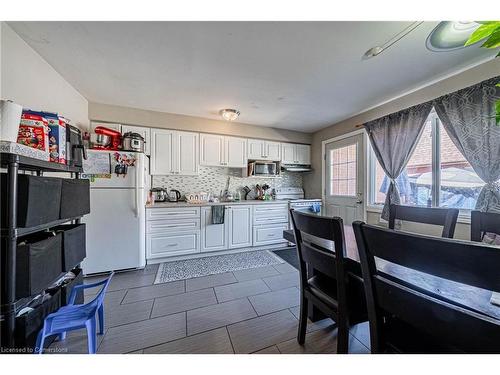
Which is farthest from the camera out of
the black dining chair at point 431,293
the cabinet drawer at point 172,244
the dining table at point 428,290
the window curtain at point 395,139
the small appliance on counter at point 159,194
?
the small appliance on counter at point 159,194

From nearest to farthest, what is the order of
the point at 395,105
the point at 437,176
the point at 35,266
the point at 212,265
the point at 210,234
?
the point at 35,266 → the point at 437,176 → the point at 395,105 → the point at 212,265 → the point at 210,234

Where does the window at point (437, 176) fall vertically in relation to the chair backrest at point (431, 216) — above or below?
above

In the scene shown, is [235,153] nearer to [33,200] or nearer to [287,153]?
[287,153]

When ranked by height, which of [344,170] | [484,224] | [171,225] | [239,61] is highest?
[239,61]

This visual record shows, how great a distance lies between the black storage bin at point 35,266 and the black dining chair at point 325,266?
4.64 ft

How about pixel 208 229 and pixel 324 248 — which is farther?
pixel 208 229

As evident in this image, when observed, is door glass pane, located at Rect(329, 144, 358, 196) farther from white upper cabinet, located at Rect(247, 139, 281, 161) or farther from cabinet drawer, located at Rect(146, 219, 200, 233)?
cabinet drawer, located at Rect(146, 219, 200, 233)

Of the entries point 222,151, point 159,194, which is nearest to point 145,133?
point 159,194

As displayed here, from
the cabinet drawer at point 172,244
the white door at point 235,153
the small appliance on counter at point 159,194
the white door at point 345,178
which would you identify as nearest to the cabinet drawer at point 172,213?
the cabinet drawer at point 172,244

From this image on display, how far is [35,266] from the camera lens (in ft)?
3.35

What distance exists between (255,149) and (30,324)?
3.26 meters

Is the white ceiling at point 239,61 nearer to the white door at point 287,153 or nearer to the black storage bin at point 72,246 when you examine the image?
the white door at point 287,153

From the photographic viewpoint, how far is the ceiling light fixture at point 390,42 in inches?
54.0

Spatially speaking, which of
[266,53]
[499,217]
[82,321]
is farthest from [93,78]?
[499,217]
